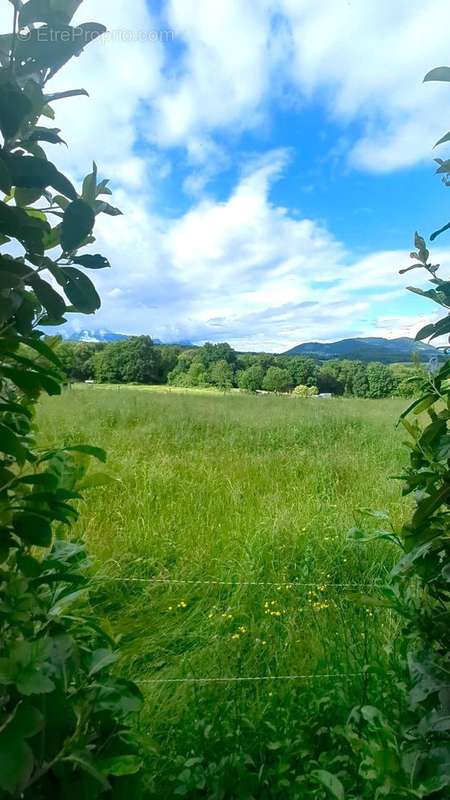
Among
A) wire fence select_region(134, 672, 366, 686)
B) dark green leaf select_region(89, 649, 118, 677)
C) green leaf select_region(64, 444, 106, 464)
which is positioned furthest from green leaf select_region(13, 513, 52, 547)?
wire fence select_region(134, 672, 366, 686)

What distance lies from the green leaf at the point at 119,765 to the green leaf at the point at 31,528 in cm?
25

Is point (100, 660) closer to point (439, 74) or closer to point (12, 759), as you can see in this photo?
point (12, 759)

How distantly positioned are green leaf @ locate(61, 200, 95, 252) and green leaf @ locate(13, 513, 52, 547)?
0.91 ft

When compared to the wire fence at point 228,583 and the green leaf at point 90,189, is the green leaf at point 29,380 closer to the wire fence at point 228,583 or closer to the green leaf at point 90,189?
the green leaf at point 90,189

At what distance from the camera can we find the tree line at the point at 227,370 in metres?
1.58

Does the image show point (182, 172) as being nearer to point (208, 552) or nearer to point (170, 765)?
point (208, 552)

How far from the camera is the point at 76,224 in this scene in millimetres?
466

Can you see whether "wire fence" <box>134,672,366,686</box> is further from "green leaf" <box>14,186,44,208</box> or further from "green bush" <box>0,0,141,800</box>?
"green leaf" <box>14,186,44,208</box>

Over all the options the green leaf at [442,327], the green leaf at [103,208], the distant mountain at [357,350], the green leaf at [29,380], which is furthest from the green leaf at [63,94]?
the distant mountain at [357,350]

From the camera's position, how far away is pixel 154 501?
71.7 inches

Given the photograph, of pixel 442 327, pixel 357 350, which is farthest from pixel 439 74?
pixel 357 350

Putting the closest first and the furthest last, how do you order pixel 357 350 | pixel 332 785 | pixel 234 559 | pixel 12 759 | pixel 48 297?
1. pixel 12 759
2. pixel 48 297
3. pixel 332 785
4. pixel 234 559
5. pixel 357 350

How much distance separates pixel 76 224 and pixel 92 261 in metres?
0.04

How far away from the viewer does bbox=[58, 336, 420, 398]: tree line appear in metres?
1.58
